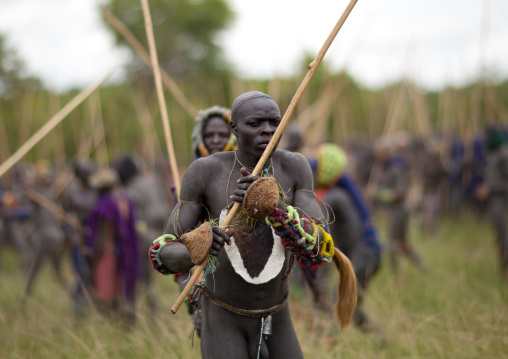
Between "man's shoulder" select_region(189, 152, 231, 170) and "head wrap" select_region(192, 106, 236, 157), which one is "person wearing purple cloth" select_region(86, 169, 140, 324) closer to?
"head wrap" select_region(192, 106, 236, 157)

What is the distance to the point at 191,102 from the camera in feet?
50.2

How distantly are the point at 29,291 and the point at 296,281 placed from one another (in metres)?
3.48

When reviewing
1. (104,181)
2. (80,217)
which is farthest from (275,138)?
(80,217)

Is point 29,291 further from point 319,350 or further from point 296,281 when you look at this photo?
point 319,350

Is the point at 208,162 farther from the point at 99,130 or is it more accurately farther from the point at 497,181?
the point at 99,130

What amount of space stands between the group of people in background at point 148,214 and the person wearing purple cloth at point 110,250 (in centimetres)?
1

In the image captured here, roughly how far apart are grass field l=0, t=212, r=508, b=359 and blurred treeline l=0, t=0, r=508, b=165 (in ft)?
6.80

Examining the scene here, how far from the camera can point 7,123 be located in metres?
13.5

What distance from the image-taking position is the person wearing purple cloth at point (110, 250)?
18.9ft

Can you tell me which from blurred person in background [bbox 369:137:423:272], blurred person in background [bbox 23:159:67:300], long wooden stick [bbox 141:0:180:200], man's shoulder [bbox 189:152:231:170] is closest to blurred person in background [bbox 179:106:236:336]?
long wooden stick [bbox 141:0:180:200]

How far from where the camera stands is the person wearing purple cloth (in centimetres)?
576

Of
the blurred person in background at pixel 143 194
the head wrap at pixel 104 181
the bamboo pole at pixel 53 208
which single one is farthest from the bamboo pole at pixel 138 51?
the blurred person in background at pixel 143 194

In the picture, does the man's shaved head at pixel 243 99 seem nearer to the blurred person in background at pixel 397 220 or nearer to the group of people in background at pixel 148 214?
the group of people in background at pixel 148 214

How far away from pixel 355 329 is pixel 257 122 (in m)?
2.86
